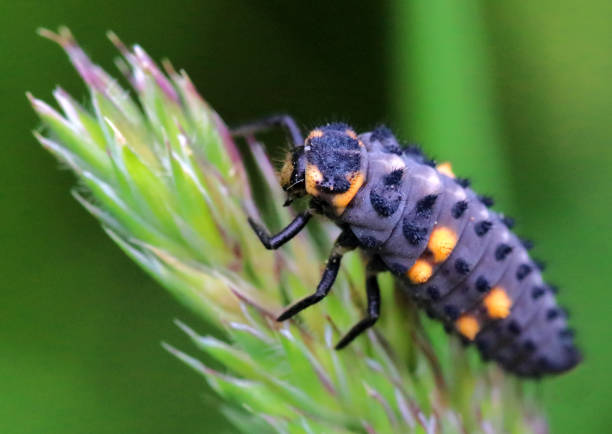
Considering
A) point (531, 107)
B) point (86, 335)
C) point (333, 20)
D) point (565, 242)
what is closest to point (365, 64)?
point (333, 20)

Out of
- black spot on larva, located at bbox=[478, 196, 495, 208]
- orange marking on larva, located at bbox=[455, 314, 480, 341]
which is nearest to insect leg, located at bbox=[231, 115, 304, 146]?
black spot on larva, located at bbox=[478, 196, 495, 208]

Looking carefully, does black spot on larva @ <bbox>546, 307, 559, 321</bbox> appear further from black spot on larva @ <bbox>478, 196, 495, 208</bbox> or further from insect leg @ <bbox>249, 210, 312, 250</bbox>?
insect leg @ <bbox>249, 210, 312, 250</bbox>

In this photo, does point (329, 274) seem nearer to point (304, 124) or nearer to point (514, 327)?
point (514, 327)

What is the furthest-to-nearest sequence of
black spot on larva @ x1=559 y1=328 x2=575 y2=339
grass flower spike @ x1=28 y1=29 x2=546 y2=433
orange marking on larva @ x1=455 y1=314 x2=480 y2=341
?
black spot on larva @ x1=559 y1=328 x2=575 y2=339, orange marking on larva @ x1=455 y1=314 x2=480 y2=341, grass flower spike @ x1=28 y1=29 x2=546 y2=433

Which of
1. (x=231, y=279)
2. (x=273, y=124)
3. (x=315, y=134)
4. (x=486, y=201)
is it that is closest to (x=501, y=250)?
(x=486, y=201)

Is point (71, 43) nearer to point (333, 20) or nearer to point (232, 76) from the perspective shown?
point (232, 76)

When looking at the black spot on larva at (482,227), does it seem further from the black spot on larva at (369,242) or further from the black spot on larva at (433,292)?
the black spot on larva at (369,242)
